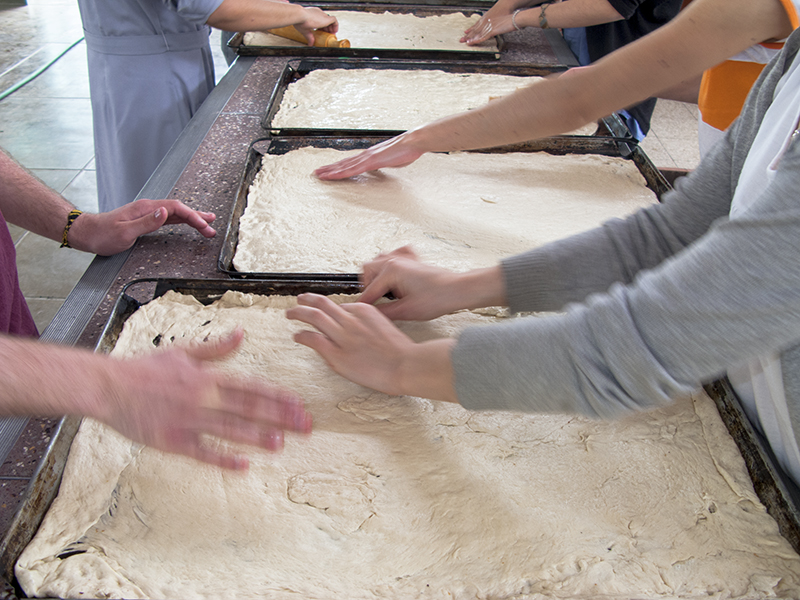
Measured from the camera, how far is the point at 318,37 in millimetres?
2158

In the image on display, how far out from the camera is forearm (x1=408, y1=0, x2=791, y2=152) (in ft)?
2.95

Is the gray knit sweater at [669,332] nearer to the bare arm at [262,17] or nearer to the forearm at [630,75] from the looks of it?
the forearm at [630,75]

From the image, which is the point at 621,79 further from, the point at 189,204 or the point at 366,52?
the point at 366,52

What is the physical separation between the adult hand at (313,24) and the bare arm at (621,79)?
3.26 ft

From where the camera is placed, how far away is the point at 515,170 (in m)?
1.55

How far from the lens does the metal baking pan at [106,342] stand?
0.66 m

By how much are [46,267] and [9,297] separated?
6.71 ft

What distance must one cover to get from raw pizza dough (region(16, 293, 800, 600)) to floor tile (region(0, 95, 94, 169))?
345 cm

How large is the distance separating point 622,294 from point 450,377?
9.2 inches

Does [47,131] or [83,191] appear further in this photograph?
[47,131]

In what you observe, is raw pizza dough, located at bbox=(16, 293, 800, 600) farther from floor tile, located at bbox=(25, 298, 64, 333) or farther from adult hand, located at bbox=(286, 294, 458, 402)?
floor tile, located at bbox=(25, 298, 64, 333)

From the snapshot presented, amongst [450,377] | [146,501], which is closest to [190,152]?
[146,501]

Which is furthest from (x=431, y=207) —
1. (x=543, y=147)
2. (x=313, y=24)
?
(x=313, y=24)

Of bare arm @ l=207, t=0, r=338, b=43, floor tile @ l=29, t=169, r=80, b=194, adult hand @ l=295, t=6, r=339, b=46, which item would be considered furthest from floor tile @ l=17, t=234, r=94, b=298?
adult hand @ l=295, t=6, r=339, b=46
